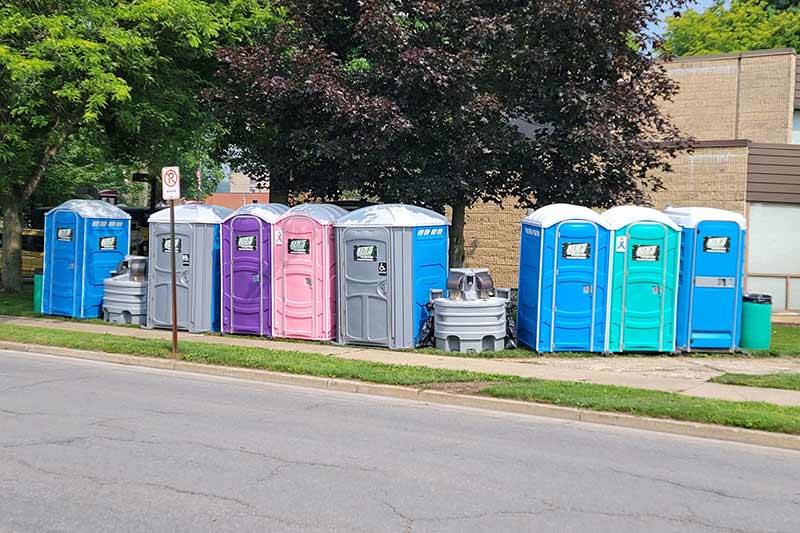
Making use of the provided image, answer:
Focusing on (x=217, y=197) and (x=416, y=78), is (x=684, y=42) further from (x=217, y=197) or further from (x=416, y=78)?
(x=217, y=197)

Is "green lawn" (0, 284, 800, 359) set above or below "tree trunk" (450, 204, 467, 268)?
below

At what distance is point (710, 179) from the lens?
1947 cm

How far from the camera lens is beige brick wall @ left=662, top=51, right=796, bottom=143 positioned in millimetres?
23703

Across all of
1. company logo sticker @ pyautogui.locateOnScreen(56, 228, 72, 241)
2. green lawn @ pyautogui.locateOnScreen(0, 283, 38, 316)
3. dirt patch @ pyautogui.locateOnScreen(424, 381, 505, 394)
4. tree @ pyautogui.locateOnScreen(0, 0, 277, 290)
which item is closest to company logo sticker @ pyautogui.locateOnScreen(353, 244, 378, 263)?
dirt patch @ pyautogui.locateOnScreen(424, 381, 505, 394)

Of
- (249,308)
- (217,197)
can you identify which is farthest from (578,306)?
(217,197)

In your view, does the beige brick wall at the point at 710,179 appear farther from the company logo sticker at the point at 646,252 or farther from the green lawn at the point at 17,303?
the green lawn at the point at 17,303

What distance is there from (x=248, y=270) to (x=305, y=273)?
3.91 feet

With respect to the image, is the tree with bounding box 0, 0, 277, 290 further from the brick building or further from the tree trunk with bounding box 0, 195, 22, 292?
the brick building

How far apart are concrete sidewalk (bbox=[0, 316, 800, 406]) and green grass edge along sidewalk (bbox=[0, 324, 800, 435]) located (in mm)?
541

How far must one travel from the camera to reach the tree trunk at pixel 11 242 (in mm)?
20547

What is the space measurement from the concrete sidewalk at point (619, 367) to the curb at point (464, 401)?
155 cm

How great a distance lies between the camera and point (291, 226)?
1461 cm

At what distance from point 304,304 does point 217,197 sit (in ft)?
217

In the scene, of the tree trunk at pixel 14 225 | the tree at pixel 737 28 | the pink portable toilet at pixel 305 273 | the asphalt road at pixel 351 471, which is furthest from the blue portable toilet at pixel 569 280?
the tree at pixel 737 28
